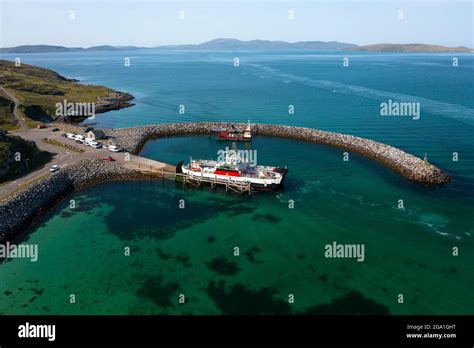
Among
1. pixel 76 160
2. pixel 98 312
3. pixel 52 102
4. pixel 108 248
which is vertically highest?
pixel 52 102

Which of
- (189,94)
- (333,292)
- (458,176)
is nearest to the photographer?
(333,292)

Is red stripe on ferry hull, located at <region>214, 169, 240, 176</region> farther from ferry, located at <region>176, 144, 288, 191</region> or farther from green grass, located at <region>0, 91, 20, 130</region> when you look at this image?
green grass, located at <region>0, 91, 20, 130</region>

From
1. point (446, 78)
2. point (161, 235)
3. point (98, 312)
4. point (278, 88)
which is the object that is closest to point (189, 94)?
point (278, 88)

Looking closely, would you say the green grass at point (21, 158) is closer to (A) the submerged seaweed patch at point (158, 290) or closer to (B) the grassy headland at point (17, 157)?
(B) the grassy headland at point (17, 157)

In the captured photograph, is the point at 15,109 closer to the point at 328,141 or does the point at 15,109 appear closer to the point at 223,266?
the point at 328,141

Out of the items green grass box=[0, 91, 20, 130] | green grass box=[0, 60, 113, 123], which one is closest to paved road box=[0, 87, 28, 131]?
green grass box=[0, 91, 20, 130]

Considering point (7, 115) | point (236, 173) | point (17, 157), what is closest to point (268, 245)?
point (236, 173)

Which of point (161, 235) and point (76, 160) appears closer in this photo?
point (161, 235)

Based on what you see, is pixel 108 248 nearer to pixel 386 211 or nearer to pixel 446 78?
pixel 386 211
